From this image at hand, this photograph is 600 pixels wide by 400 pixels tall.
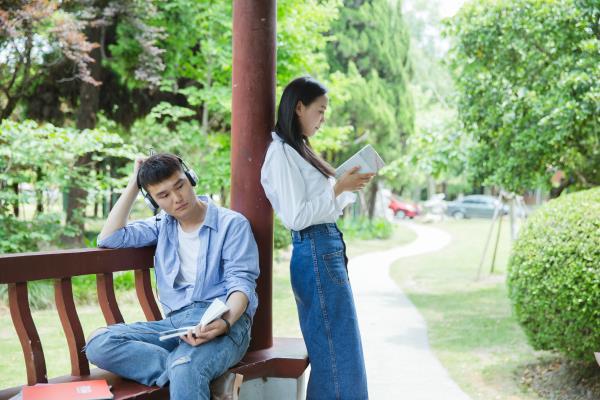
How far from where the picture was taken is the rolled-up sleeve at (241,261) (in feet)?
9.41

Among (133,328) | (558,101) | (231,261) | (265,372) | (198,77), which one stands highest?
(198,77)

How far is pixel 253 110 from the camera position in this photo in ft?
10.6

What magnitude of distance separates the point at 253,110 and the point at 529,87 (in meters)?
4.66

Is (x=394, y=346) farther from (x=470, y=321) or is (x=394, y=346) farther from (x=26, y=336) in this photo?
(x=26, y=336)

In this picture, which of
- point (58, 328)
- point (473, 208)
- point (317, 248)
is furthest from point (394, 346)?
point (473, 208)

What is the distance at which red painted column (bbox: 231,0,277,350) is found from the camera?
324 centimetres

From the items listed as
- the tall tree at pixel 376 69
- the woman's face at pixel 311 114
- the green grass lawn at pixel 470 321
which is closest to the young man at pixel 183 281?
the woman's face at pixel 311 114

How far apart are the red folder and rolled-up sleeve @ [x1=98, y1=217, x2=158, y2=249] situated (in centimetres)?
62

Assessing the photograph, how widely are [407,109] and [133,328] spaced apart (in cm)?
1476

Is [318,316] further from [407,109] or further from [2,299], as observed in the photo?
[407,109]

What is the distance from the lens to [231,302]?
281 cm

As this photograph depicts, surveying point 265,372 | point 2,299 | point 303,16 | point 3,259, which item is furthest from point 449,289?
point 3,259

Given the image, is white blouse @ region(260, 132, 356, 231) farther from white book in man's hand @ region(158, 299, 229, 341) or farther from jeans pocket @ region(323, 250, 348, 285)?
white book in man's hand @ region(158, 299, 229, 341)

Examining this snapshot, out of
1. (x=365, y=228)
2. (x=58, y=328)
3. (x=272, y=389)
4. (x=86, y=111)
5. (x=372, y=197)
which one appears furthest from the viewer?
(x=372, y=197)
